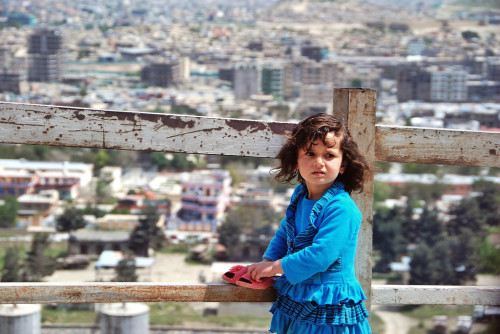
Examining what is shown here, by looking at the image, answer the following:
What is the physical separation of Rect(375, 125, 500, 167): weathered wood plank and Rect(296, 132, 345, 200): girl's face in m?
0.12

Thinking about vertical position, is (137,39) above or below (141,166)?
above

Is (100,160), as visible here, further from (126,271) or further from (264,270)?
(264,270)

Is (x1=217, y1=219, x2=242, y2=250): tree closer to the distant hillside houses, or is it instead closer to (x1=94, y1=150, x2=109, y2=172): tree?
the distant hillside houses

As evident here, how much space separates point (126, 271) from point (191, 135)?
15.4 m

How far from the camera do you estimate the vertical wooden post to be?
115 centimetres

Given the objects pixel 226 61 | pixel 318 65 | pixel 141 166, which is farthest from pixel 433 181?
pixel 226 61

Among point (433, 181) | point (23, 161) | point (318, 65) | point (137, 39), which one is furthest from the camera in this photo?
point (137, 39)

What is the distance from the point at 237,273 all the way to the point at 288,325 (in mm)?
102

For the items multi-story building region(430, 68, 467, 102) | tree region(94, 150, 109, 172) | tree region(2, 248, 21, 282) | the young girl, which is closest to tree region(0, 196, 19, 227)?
tree region(2, 248, 21, 282)

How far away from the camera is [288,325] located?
1085 millimetres

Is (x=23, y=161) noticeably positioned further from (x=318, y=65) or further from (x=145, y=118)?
(x=145, y=118)

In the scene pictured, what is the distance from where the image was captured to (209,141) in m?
1.14

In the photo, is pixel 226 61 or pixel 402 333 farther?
pixel 226 61

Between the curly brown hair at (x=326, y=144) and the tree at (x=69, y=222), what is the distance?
19420mm
